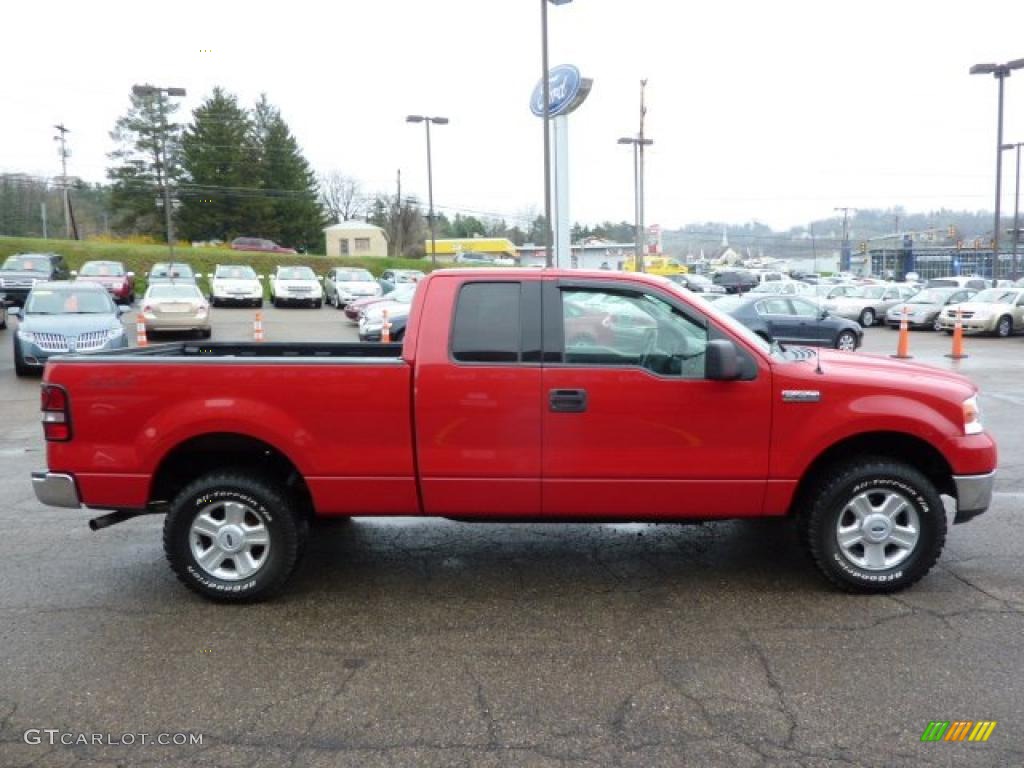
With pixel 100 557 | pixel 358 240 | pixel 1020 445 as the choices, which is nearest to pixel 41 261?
pixel 100 557

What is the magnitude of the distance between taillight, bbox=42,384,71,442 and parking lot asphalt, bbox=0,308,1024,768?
3.14 feet

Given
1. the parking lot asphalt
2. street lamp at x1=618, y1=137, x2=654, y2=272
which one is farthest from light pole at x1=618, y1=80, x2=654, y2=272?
the parking lot asphalt

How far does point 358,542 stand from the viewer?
5.77 metres

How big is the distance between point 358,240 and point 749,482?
7102 cm

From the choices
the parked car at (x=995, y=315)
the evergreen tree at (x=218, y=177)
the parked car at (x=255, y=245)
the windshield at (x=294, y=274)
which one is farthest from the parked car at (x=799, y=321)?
the evergreen tree at (x=218, y=177)

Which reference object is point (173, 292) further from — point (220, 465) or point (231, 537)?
point (231, 537)

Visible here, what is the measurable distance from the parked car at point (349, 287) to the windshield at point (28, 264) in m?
9.83

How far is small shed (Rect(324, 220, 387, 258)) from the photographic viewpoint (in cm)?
7219

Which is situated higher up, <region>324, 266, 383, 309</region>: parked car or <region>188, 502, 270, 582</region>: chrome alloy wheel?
<region>324, 266, 383, 309</region>: parked car

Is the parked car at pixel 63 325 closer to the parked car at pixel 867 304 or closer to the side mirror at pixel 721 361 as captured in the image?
the side mirror at pixel 721 361

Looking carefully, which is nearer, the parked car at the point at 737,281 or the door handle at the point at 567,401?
the door handle at the point at 567,401

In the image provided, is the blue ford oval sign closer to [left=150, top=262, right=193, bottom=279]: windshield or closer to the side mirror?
[left=150, top=262, right=193, bottom=279]: windshield

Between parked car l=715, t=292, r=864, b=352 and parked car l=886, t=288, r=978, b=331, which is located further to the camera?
parked car l=886, t=288, r=978, b=331

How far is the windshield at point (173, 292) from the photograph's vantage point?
20.6 m
